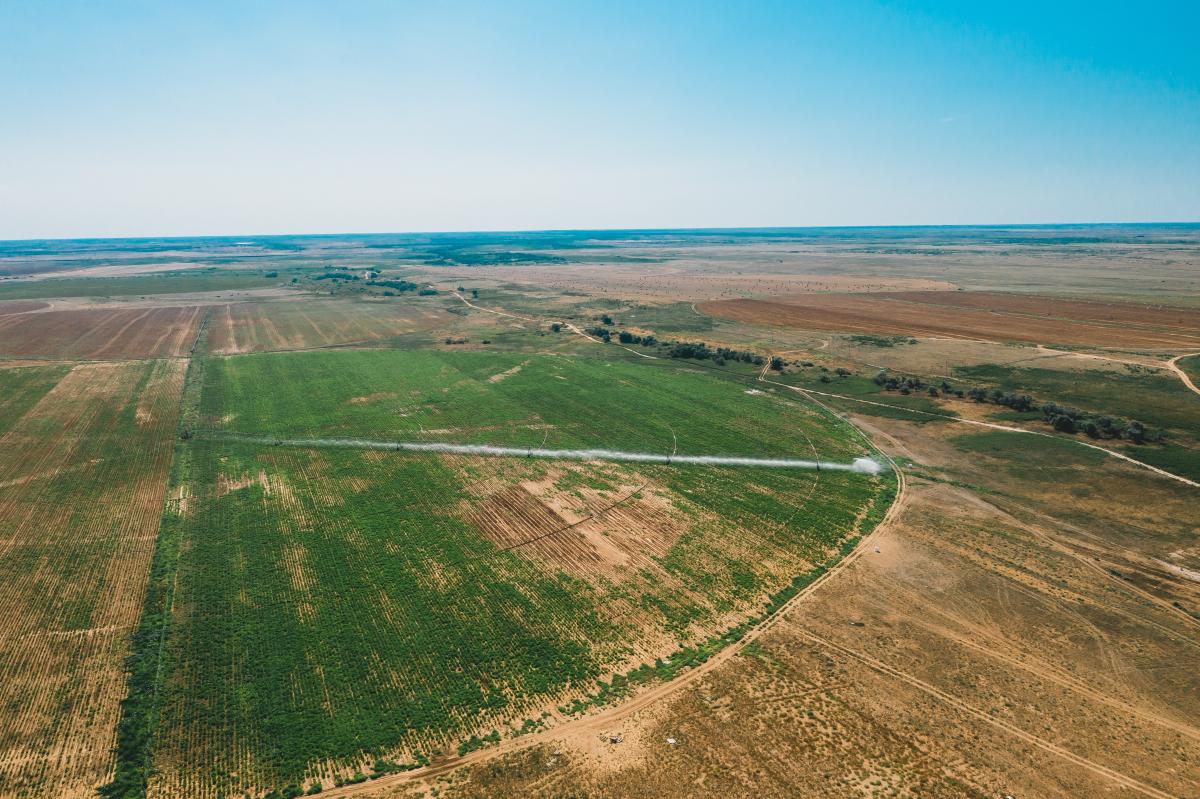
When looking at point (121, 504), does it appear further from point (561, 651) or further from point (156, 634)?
point (561, 651)

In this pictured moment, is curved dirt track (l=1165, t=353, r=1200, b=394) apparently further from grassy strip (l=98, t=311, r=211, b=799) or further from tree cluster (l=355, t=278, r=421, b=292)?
tree cluster (l=355, t=278, r=421, b=292)

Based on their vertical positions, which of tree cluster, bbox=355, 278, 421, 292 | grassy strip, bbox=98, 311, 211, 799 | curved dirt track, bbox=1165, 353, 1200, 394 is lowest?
grassy strip, bbox=98, 311, 211, 799

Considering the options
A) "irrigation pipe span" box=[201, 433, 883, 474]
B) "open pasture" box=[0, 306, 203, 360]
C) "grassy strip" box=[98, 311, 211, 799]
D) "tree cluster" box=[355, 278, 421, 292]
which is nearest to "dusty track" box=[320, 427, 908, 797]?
Answer: "grassy strip" box=[98, 311, 211, 799]

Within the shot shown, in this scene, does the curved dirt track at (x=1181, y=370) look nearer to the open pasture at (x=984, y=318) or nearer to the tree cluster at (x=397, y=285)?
the open pasture at (x=984, y=318)

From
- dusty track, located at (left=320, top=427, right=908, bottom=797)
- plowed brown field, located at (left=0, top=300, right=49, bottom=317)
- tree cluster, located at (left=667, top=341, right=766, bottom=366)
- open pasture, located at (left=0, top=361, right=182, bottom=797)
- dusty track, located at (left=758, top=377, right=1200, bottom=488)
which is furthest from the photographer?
plowed brown field, located at (left=0, top=300, right=49, bottom=317)

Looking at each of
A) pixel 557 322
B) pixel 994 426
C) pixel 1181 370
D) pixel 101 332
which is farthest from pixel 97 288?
pixel 1181 370

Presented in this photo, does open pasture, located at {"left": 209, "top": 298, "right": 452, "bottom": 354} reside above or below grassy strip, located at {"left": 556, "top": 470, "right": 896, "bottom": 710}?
above
